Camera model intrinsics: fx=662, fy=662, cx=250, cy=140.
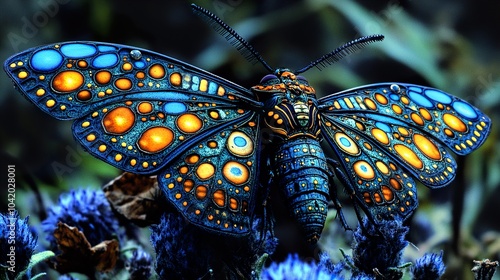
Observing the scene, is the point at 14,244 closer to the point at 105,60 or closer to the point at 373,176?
the point at 105,60

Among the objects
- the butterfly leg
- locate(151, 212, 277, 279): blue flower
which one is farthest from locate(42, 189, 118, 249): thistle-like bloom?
the butterfly leg

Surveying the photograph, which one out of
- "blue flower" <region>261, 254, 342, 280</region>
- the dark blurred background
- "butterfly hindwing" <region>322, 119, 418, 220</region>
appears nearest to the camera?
"blue flower" <region>261, 254, 342, 280</region>

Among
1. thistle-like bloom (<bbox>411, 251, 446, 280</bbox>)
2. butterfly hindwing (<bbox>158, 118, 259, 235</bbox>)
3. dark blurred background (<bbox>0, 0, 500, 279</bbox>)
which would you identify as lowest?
butterfly hindwing (<bbox>158, 118, 259, 235</bbox>)

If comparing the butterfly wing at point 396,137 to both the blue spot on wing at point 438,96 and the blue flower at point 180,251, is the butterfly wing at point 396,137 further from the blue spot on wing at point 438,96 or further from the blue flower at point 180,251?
the blue flower at point 180,251

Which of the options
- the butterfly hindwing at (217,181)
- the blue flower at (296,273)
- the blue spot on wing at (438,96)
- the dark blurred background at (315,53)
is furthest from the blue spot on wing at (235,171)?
the dark blurred background at (315,53)

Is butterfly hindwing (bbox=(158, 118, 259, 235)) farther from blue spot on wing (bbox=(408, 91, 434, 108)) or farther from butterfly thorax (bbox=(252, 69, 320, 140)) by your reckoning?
blue spot on wing (bbox=(408, 91, 434, 108))

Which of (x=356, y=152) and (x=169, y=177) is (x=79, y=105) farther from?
(x=356, y=152)
